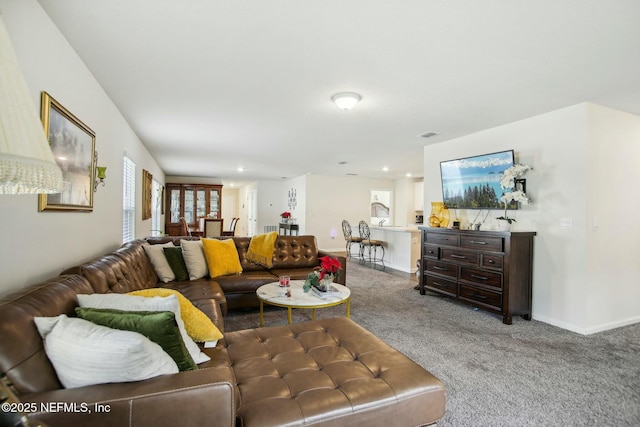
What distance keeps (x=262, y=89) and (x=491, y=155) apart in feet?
9.63

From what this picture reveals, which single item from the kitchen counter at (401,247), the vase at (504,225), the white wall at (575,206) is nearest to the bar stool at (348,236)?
the kitchen counter at (401,247)

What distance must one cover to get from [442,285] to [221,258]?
9.68 ft

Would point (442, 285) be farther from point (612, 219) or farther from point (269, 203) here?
point (269, 203)

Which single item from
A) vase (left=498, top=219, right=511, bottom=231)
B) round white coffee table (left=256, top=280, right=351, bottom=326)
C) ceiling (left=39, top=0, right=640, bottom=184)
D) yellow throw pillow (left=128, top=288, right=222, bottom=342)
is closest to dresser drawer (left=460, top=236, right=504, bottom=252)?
vase (left=498, top=219, right=511, bottom=231)

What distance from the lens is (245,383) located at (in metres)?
1.40

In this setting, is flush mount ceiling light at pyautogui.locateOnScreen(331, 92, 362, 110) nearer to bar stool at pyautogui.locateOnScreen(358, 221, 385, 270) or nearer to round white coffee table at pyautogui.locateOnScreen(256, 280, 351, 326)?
round white coffee table at pyautogui.locateOnScreen(256, 280, 351, 326)

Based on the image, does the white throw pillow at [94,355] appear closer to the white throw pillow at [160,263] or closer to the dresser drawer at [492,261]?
the white throw pillow at [160,263]

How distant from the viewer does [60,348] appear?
1031mm

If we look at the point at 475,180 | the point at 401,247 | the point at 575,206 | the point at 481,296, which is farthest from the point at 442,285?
the point at 401,247

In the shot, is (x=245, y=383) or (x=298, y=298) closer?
(x=245, y=383)

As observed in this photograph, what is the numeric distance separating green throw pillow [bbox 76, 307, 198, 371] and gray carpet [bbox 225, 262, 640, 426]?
4.97 feet

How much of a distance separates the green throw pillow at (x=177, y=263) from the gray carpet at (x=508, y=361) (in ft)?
2.36

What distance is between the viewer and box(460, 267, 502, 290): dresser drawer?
354 centimetres

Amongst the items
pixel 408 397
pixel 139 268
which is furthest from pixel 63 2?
pixel 408 397
